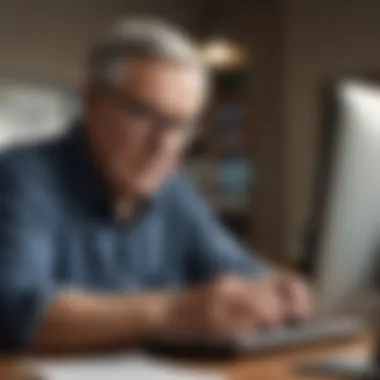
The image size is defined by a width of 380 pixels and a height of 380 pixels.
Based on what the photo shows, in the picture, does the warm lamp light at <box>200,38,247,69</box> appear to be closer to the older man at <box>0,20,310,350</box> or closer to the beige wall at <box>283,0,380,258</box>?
the beige wall at <box>283,0,380,258</box>

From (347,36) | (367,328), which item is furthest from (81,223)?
(347,36)

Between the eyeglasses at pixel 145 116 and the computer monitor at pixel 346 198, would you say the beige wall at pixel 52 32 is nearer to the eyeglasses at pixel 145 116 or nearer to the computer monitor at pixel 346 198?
the eyeglasses at pixel 145 116

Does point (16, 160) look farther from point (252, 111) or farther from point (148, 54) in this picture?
point (252, 111)

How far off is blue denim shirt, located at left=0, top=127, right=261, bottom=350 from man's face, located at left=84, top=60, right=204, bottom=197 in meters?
0.04

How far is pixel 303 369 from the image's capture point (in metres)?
1.06

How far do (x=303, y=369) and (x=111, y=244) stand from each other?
46 cm

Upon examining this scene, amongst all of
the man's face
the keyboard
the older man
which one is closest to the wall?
the older man

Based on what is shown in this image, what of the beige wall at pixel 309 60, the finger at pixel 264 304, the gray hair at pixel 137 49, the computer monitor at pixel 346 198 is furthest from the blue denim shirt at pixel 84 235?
the beige wall at pixel 309 60

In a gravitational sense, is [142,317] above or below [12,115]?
below

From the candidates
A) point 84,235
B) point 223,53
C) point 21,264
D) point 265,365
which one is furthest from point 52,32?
point 265,365

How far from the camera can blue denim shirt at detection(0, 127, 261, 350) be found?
127 cm

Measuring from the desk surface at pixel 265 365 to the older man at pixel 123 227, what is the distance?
60mm

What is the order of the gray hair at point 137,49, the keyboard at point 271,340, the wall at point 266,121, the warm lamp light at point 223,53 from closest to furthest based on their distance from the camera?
the keyboard at point 271,340 → the gray hair at point 137,49 → the warm lamp light at point 223,53 → the wall at point 266,121

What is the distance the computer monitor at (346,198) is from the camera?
913 mm
